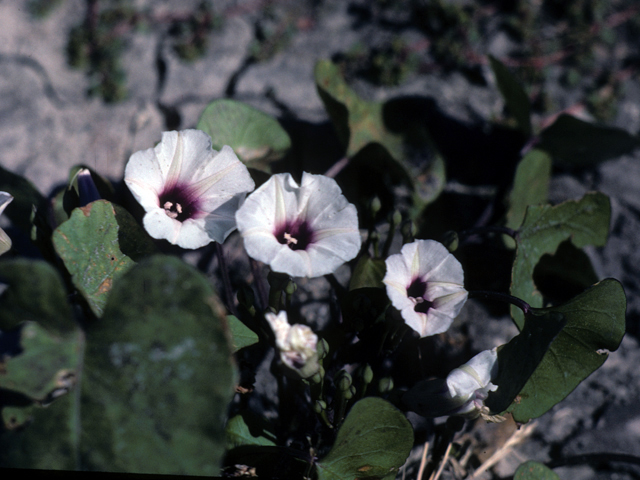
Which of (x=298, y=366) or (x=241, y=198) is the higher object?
(x=241, y=198)

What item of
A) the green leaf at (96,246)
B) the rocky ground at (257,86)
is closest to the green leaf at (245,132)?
the rocky ground at (257,86)

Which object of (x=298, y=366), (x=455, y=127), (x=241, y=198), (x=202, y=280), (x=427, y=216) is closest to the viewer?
(x=202, y=280)

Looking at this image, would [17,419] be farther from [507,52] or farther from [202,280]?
[507,52]

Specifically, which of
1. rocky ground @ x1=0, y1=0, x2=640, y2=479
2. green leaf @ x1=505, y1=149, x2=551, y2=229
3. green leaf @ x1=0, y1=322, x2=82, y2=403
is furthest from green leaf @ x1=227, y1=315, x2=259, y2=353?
green leaf @ x1=505, y1=149, x2=551, y2=229

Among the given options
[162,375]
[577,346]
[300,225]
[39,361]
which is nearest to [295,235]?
[300,225]

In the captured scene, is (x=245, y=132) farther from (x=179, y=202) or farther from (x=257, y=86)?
(x=257, y=86)

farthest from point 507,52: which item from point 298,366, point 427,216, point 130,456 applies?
point 130,456

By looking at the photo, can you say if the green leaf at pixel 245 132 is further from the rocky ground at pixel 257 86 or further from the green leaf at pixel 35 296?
the green leaf at pixel 35 296
